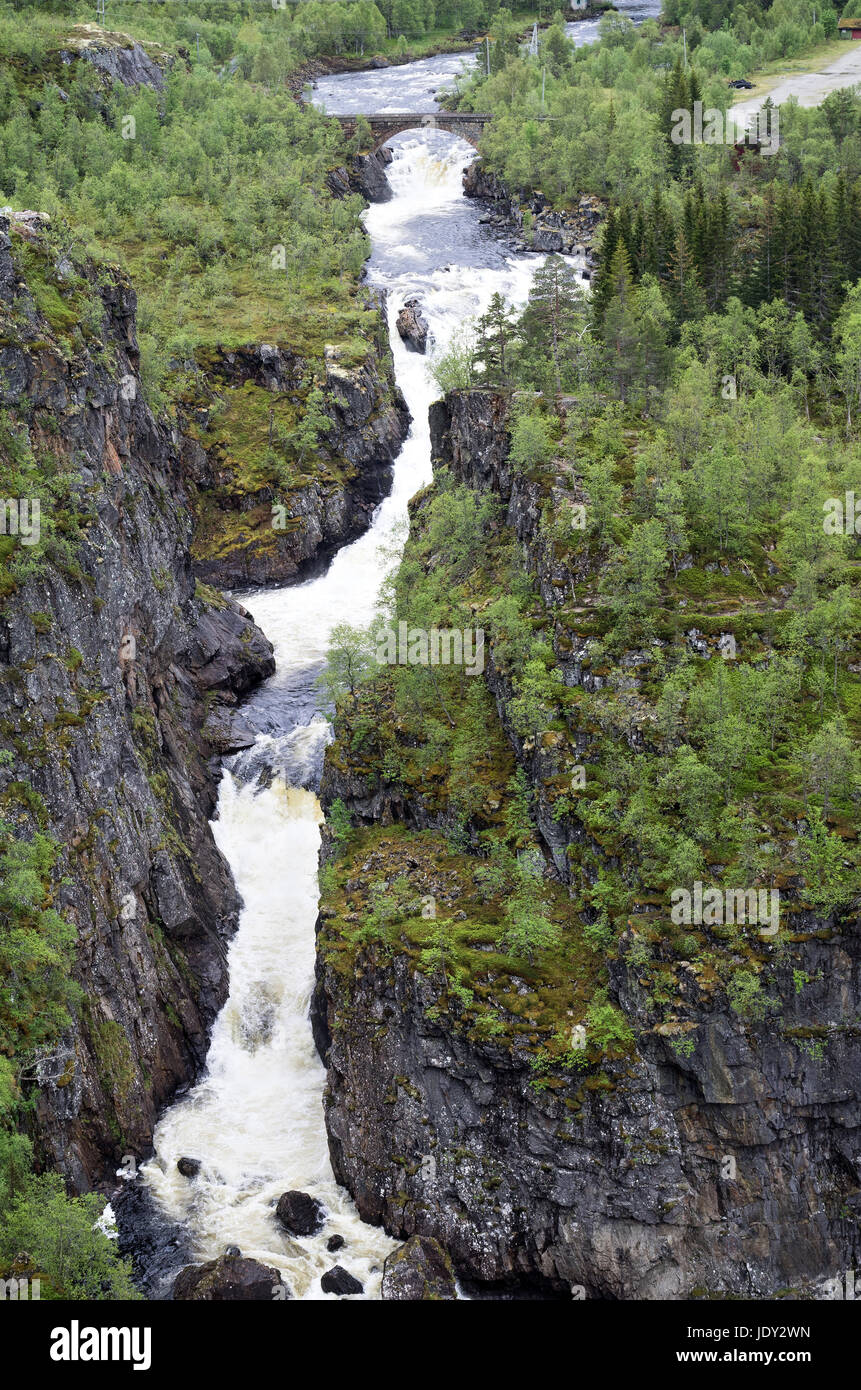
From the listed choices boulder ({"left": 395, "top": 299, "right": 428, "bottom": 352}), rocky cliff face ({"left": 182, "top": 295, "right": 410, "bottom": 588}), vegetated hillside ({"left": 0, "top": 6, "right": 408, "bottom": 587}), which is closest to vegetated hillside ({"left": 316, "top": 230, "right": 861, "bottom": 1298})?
rocky cliff face ({"left": 182, "top": 295, "right": 410, "bottom": 588})

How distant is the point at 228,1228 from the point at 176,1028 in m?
12.8

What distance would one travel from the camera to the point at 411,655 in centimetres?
8150

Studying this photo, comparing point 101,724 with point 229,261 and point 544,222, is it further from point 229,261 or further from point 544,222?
point 544,222

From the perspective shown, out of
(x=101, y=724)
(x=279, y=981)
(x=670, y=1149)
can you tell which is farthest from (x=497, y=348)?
(x=670, y=1149)

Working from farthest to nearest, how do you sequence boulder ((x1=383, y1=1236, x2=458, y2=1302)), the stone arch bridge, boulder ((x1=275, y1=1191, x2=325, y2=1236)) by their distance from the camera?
the stone arch bridge
boulder ((x1=275, y1=1191, x2=325, y2=1236))
boulder ((x1=383, y1=1236, x2=458, y2=1302))

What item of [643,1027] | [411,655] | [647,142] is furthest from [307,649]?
[647,142]

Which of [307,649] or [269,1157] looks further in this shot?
[307,649]

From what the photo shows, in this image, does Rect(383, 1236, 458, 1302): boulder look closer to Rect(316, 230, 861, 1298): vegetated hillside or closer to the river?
Rect(316, 230, 861, 1298): vegetated hillside

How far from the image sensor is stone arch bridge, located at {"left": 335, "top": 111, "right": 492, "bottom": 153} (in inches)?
7603

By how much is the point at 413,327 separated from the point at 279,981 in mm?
84326

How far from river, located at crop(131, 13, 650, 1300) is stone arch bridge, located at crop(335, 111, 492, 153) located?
202 ft

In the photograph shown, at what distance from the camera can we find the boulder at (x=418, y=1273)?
186ft

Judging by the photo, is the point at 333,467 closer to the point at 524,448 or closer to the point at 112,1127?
the point at 524,448

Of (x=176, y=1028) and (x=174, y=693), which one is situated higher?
(x=174, y=693)
